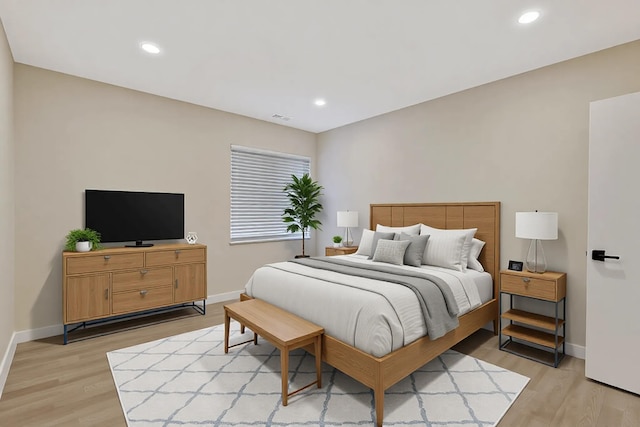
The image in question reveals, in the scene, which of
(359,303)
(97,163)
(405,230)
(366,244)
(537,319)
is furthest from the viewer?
(366,244)

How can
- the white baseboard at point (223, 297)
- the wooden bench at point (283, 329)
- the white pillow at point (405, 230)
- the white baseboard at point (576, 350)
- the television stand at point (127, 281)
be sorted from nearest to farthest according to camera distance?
1. the wooden bench at point (283, 329)
2. the white baseboard at point (576, 350)
3. the television stand at point (127, 281)
4. the white pillow at point (405, 230)
5. the white baseboard at point (223, 297)

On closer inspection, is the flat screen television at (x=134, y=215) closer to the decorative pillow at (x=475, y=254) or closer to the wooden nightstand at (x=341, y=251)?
the wooden nightstand at (x=341, y=251)

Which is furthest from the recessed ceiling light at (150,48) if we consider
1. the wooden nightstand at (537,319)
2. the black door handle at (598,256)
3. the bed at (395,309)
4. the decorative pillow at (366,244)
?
the black door handle at (598,256)

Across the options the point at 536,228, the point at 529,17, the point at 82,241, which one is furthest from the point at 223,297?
the point at 529,17

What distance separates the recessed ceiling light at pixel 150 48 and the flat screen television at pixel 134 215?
1.69m

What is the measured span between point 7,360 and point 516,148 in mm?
5183

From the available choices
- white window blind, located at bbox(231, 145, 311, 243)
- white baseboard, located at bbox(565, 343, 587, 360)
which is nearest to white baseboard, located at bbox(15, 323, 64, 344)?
white window blind, located at bbox(231, 145, 311, 243)

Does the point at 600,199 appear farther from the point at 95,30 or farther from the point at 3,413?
the point at 3,413

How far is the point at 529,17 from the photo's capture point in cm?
242

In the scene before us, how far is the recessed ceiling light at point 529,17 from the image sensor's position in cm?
237

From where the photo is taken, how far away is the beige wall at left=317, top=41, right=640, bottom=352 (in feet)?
9.82

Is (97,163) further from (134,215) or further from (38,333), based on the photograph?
(38,333)

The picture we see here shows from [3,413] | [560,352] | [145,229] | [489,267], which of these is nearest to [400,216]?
[489,267]

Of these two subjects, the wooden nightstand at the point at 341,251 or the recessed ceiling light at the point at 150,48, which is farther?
the wooden nightstand at the point at 341,251
